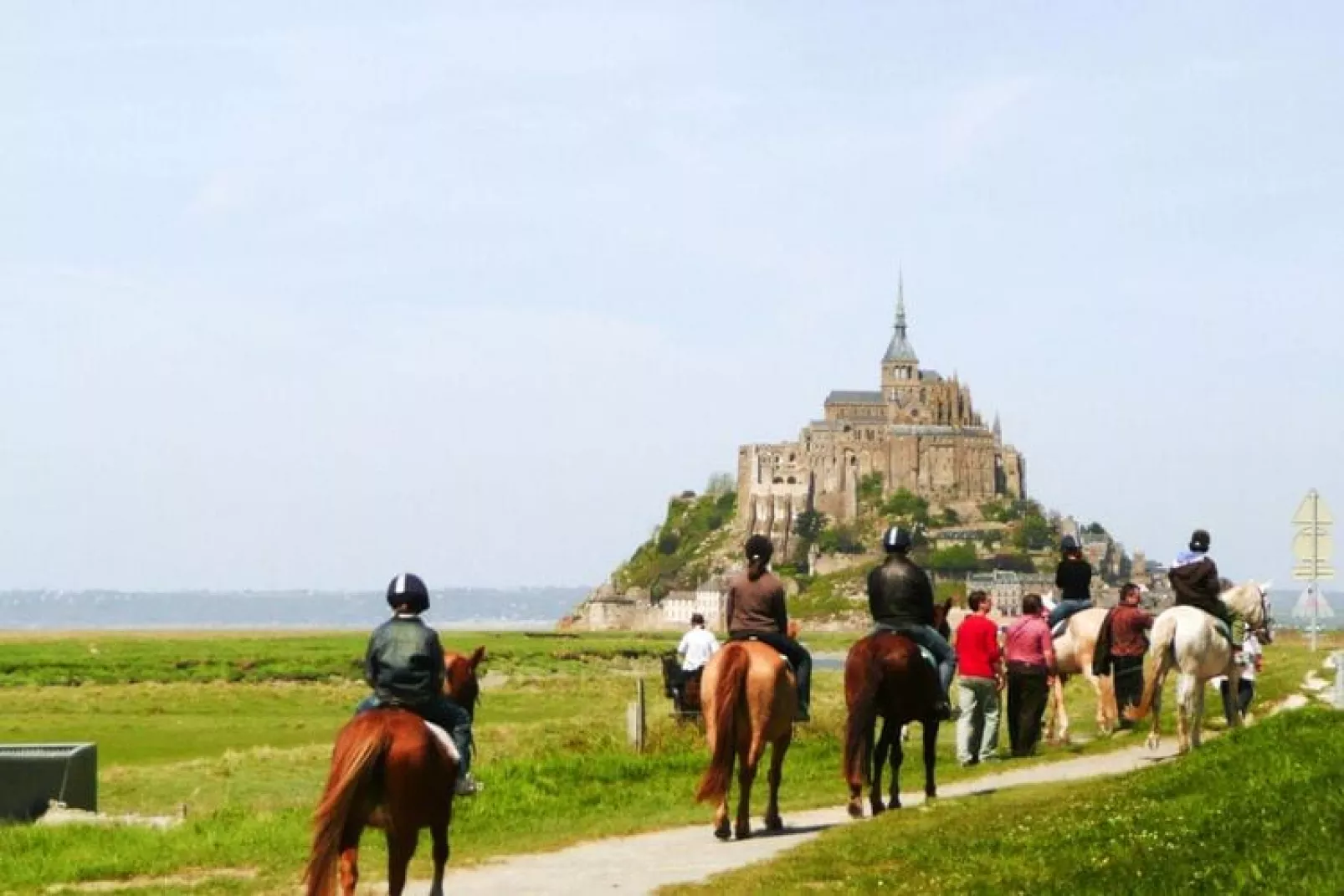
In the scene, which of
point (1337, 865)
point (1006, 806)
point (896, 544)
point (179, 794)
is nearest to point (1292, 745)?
point (1006, 806)

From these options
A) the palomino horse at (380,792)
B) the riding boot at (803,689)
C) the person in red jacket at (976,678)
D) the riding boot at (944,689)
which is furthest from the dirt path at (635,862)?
the person in red jacket at (976,678)

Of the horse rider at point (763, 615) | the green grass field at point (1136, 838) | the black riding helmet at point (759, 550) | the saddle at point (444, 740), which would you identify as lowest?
the green grass field at point (1136, 838)

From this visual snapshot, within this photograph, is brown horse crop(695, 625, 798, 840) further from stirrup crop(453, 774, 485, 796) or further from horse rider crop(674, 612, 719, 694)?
horse rider crop(674, 612, 719, 694)

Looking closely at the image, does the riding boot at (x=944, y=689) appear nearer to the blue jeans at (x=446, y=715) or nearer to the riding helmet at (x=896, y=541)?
the riding helmet at (x=896, y=541)

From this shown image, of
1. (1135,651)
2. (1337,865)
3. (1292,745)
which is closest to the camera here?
(1337,865)

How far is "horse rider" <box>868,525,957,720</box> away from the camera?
18.3 m

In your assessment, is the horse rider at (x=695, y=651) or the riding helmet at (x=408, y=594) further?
the horse rider at (x=695, y=651)

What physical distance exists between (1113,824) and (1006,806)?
10.6 ft

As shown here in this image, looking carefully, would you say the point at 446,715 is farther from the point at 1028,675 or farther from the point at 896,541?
the point at 1028,675

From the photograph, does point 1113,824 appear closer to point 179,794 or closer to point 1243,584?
point 1243,584

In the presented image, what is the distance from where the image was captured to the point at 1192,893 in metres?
11.7

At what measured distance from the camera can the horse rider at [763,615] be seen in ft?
58.7

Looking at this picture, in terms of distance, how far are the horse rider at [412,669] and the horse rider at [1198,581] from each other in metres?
10.0

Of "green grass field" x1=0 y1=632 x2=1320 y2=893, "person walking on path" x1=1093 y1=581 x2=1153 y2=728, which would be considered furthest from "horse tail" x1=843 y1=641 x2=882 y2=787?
"person walking on path" x1=1093 y1=581 x2=1153 y2=728
